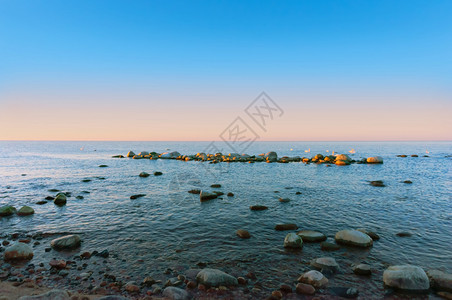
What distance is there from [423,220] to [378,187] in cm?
1236

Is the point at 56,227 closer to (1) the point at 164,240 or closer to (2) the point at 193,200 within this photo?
(1) the point at 164,240

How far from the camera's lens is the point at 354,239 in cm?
1157

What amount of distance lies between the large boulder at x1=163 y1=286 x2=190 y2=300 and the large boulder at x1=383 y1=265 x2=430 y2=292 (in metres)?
7.47

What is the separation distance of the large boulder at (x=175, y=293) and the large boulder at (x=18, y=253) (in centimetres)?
747

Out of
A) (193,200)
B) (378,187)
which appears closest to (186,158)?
(193,200)

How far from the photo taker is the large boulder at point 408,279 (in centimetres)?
776

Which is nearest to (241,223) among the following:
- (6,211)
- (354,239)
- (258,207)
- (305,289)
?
(258,207)

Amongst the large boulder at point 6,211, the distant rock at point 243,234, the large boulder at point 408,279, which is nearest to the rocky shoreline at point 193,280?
the large boulder at point 408,279

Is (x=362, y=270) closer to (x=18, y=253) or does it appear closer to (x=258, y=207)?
(x=258, y=207)

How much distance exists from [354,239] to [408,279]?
3.72 m

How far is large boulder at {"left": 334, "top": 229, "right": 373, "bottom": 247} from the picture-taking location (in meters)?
11.4

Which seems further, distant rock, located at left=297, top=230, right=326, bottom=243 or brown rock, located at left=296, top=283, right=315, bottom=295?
distant rock, located at left=297, top=230, right=326, bottom=243

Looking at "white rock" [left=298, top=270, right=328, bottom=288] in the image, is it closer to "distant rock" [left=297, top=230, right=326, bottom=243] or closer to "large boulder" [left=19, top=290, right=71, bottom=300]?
"distant rock" [left=297, top=230, right=326, bottom=243]

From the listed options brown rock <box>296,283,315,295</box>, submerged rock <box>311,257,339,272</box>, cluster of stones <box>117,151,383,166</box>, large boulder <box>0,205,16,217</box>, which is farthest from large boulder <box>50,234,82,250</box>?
cluster of stones <box>117,151,383,166</box>
